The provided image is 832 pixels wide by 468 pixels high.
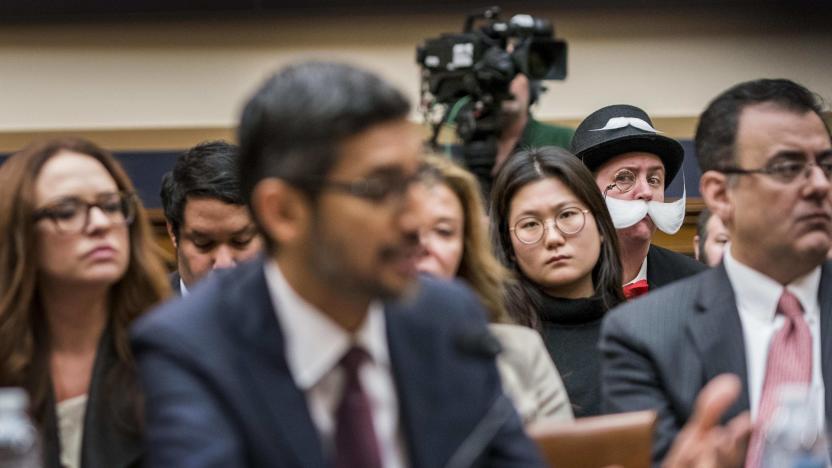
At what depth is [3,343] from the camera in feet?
7.96

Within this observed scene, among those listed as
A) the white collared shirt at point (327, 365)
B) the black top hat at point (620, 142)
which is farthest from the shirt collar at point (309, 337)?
the black top hat at point (620, 142)

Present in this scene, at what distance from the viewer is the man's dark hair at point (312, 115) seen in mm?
1826

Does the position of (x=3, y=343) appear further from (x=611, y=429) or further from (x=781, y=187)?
(x=781, y=187)

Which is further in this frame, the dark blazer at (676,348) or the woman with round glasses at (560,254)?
the woman with round glasses at (560,254)

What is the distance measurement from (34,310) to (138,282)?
196 millimetres

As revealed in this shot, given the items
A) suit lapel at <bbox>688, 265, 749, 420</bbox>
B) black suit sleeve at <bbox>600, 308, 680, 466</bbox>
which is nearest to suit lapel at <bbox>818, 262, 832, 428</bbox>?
suit lapel at <bbox>688, 265, 749, 420</bbox>

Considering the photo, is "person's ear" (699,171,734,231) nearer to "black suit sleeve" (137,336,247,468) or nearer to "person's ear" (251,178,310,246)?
"person's ear" (251,178,310,246)

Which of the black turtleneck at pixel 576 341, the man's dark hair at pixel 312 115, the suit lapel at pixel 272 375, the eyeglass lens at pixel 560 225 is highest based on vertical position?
the man's dark hair at pixel 312 115

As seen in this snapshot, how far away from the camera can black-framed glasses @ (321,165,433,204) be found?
183cm

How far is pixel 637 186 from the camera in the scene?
3.77m

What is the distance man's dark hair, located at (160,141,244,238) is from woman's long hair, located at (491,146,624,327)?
25.4 inches

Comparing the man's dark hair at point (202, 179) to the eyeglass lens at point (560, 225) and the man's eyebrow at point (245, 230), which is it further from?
the eyeglass lens at point (560, 225)

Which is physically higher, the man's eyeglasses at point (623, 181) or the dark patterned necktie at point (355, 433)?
the dark patterned necktie at point (355, 433)

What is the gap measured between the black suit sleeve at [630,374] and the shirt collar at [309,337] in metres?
0.73
